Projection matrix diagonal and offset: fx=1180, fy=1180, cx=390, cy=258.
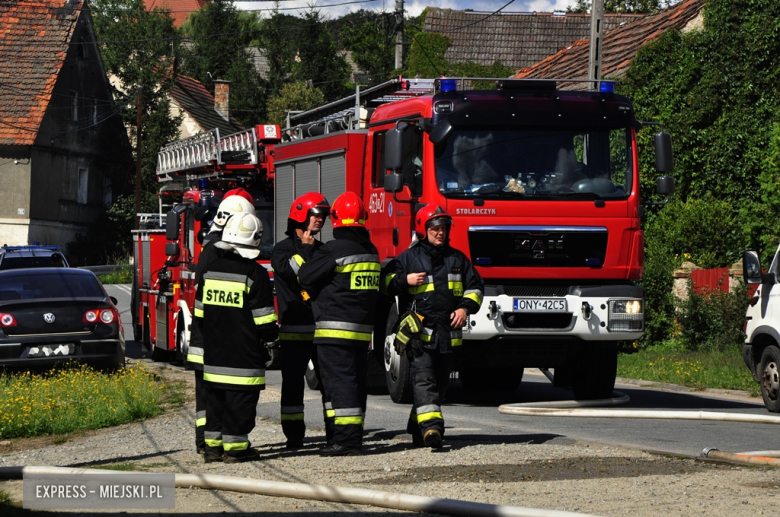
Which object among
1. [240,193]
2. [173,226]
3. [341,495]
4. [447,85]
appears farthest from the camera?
[173,226]

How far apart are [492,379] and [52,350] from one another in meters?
5.36

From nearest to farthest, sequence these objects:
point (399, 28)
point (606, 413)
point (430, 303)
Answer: point (430, 303)
point (606, 413)
point (399, 28)

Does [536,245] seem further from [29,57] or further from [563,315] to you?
[29,57]

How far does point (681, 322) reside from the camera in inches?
798

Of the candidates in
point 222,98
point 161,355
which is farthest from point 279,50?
point 161,355

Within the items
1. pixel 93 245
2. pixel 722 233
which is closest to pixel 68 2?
pixel 93 245

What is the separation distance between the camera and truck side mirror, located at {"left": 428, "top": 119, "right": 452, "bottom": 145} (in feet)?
39.1

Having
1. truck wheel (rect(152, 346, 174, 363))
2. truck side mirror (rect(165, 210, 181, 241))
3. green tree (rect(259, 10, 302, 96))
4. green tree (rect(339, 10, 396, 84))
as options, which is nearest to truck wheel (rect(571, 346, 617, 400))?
truck side mirror (rect(165, 210, 181, 241))

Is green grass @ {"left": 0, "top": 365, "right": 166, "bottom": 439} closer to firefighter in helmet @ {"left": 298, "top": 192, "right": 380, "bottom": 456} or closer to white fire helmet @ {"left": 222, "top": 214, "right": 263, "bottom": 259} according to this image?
firefighter in helmet @ {"left": 298, "top": 192, "right": 380, "bottom": 456}

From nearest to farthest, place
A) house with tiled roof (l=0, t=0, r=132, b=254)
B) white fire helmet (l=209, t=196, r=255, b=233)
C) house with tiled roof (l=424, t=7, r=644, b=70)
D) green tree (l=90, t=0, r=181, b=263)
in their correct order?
white fire helmet (l=209, t=196, r=255, b=233), house with tiled roof (l=0, t=0, r=132, b=254), house with tiled roof (l=424, t=7, r=644, b=70), green tree (l=90, t=0, r=181, b=263)

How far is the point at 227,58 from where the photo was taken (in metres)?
73.6

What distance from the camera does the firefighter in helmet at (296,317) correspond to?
9328mm

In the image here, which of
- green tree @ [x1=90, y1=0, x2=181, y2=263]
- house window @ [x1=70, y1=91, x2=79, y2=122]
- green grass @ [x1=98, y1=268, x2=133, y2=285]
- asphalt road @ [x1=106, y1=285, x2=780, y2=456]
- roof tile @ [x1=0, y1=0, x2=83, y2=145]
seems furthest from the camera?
green tree @ [x1=90, y1=0, x2=181, y2=263]

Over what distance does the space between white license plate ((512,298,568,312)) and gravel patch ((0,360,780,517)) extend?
2578 millimetres
